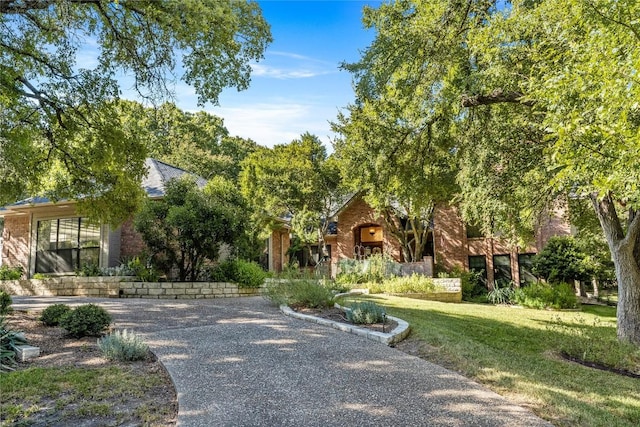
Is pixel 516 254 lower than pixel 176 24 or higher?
lower

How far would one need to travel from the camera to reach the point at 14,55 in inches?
344

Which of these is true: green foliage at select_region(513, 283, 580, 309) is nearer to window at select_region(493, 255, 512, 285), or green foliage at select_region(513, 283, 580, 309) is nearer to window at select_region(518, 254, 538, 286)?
window at select_region(518, 254, 538, 286)

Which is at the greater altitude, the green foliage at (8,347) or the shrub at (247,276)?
the shrub at (247,276)

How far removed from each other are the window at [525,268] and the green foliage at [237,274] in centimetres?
1406

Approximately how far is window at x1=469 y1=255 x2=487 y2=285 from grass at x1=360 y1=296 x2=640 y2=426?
12840 millimetres

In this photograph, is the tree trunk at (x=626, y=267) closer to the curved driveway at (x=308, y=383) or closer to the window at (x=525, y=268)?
the curved driveway at (x=308, y=383)

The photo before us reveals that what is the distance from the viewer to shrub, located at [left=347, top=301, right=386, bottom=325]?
24.4ft

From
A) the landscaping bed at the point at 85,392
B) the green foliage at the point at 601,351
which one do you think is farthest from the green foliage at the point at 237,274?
the green foliage at the point at 601,351

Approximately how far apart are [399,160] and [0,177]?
9724 mm

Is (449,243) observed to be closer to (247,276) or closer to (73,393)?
(247,276)

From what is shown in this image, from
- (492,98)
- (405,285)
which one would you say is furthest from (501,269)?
(492,98)

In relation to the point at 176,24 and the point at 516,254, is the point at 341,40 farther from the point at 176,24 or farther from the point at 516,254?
the point at 516,254

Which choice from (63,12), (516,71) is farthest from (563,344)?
(63,12)

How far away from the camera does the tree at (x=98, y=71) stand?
783 cm
